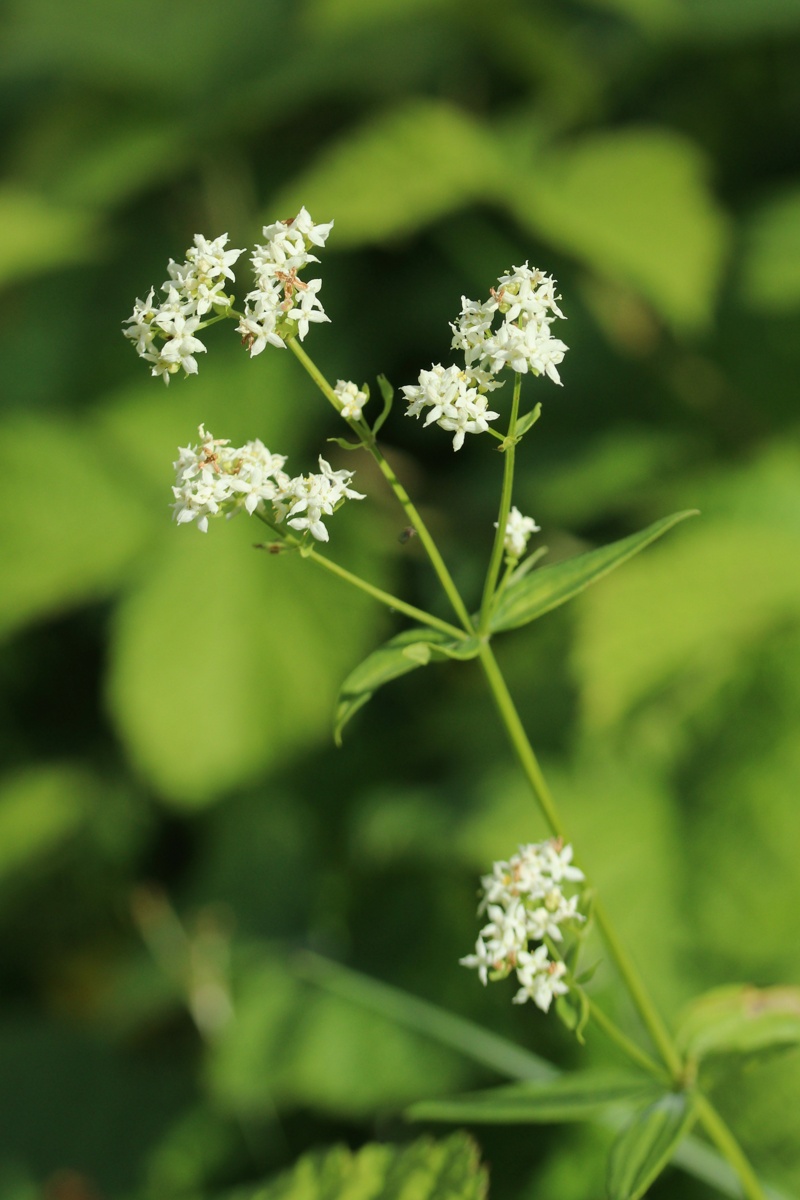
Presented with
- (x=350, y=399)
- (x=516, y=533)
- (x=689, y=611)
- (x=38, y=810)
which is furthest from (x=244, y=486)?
(x=38, y=810)

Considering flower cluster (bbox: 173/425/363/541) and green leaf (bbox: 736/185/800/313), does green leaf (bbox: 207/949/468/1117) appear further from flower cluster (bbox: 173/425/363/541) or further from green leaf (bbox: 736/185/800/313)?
green leaf (bbox: 736/185/800/313)

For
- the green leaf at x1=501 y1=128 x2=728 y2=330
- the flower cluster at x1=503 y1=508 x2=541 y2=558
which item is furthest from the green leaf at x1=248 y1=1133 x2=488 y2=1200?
the green leaf at x1=501 y1=128 x2=728 y2=330

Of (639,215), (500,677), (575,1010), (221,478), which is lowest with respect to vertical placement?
(575,1010)

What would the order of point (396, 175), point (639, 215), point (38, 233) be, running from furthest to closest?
point (38, 233), point (639, 215), point (396, 175)

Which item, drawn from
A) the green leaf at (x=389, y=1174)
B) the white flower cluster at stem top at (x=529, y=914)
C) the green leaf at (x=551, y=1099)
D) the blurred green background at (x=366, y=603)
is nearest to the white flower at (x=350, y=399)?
the white flower cluster at stem top at (x=529, y=914)

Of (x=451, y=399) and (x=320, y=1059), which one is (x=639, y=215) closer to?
(x=451, y=399)

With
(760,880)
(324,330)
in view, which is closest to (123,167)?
(324,330)

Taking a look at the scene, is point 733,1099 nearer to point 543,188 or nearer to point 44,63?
point 543,188
